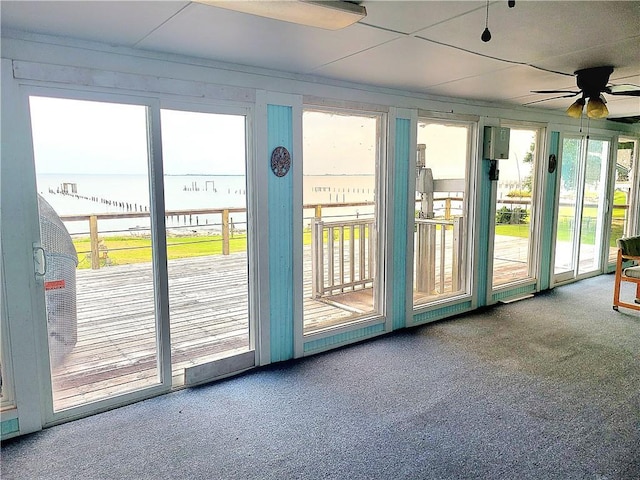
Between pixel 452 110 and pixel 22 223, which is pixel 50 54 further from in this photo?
pixel 452 110

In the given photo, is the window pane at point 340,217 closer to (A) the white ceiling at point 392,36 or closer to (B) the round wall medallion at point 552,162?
(A) the white ceiling at point 392,36

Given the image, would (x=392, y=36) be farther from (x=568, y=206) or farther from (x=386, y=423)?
(x=568, y=206)

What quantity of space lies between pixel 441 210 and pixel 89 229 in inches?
152

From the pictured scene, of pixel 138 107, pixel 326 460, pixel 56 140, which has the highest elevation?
pixel 138 107

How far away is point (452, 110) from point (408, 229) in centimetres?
132

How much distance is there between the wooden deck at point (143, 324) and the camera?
2939 millimetres

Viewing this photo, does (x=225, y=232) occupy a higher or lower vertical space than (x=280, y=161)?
lower

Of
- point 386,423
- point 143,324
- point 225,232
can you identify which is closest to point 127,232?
point 225,232

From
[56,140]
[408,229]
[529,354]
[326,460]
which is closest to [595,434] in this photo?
[529,354]

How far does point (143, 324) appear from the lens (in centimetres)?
343

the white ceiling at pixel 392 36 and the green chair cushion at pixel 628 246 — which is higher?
the white ceiling at pixel 392 36

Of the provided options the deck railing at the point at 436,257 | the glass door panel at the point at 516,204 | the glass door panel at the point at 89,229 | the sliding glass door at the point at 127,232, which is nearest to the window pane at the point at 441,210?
the deck railing at the point at 436,257

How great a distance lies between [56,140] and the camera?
2.58 m

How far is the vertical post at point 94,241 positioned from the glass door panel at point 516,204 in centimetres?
413
